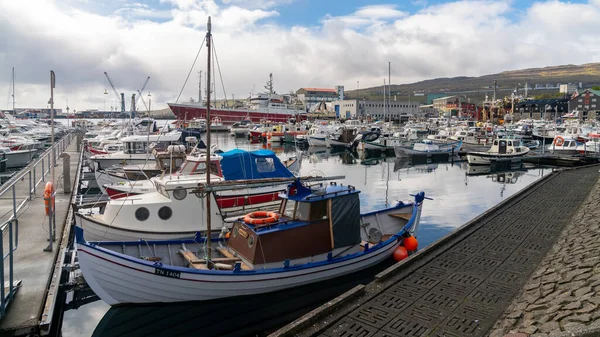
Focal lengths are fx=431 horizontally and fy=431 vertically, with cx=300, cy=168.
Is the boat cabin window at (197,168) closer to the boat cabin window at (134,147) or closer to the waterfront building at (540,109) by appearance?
the boat cabin window at (134,147)

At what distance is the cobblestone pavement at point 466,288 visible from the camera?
26.0 ft

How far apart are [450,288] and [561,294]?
218 cm

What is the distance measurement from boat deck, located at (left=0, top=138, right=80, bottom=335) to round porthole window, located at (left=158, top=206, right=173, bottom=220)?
9.65ft

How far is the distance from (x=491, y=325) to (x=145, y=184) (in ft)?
49.2

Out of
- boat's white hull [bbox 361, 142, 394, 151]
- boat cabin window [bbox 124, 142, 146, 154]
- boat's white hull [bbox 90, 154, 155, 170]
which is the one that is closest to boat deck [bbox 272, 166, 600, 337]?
boat's white hull [bbox 90, 154, 155, 170]

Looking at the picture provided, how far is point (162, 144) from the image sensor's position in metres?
41.5

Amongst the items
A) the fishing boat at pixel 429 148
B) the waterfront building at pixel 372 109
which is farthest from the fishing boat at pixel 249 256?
the waterfront building at pixel 372 109

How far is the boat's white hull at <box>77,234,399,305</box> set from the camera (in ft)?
33.0

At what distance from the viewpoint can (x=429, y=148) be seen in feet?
162

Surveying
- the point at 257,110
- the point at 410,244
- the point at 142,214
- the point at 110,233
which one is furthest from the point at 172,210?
the point at 257,110

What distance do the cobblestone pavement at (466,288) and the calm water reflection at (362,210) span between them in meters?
2.72

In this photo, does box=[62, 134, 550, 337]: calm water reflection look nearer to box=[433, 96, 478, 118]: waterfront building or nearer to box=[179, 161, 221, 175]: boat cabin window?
box=[179, 161, 221, 175]: boat cabin window

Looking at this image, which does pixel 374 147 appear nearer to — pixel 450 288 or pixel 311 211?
pixel 311 211

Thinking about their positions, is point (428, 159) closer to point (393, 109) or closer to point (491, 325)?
point (491, 325)
